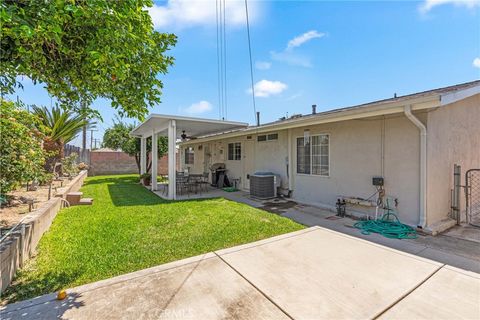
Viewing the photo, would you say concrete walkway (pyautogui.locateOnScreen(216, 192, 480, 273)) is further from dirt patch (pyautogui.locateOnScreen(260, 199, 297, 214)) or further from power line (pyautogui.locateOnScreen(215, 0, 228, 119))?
power line (pyautogui.locateOnScreen(215, 0, 228, 119))

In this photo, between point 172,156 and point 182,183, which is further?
point 182,183

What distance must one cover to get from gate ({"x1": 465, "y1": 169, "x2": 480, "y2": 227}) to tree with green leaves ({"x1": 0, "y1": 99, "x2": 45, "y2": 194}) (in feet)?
32.2

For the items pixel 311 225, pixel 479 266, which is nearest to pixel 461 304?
pixel 479 266

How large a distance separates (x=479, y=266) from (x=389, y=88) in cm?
1014

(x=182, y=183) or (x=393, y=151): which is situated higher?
(x=393, y=151)

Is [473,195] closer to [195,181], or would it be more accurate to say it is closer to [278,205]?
[278,205]

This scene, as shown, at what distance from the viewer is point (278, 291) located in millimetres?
2748

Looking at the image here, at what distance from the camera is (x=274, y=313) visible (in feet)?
7.78

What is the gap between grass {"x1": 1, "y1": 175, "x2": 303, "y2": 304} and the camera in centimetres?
314

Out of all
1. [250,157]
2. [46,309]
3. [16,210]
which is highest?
[250,157]

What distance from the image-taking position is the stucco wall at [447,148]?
16.9ft

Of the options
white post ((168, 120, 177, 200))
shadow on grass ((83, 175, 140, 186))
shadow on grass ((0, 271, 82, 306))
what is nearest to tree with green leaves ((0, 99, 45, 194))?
shadow on grass ((0, 271, 82, 306))

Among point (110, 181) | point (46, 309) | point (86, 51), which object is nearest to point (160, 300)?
point (46, 309)

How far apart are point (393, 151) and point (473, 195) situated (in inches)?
129
